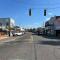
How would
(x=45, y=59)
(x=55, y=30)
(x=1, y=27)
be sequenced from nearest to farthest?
(x=45, y=59)
(x=55, y=30)
(x=1, y=27)

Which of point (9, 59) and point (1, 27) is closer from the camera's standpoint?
point (9, 59)

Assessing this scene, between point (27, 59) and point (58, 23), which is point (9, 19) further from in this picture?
point (27, 59)

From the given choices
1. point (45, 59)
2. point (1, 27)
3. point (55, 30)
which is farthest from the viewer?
point (1, 27)

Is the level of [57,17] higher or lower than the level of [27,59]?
higher

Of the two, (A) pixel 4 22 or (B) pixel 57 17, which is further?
(A) pixel 4 22

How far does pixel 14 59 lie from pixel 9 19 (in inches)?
3746

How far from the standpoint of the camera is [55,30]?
9281 cm

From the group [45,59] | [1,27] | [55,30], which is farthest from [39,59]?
[1,27]

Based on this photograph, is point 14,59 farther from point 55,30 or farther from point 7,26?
point 7,26

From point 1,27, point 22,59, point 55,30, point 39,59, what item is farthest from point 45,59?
point 1,27

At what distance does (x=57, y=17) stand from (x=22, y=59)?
82.5m

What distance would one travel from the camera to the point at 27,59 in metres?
→ 14.7

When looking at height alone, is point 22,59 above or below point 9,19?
below

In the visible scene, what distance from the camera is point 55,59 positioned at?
48.5 feet
